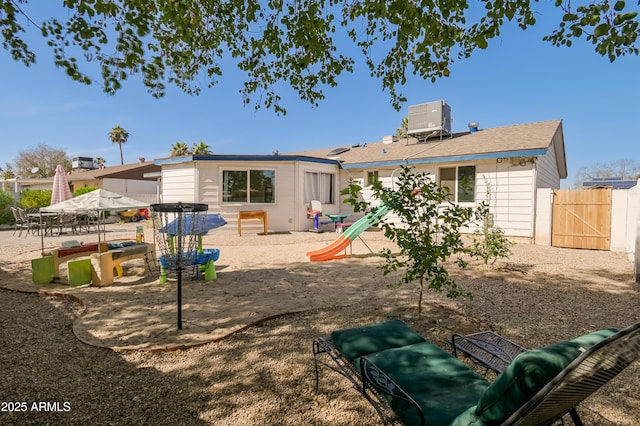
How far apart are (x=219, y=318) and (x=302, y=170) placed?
10.7 m

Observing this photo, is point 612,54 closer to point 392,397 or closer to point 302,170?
point 392,397

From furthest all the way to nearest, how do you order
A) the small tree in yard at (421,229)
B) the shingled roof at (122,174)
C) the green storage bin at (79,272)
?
the shingled roof at (122,174) < the green storage bin at (79,272) < the small tree in yard at (421,229)

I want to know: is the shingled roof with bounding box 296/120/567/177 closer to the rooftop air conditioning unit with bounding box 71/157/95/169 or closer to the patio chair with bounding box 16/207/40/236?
the patio chair with bounding box 16/207/40/236

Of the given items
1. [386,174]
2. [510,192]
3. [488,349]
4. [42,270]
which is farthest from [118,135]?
[488,349]

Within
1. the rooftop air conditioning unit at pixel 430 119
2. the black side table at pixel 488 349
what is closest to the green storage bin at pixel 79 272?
the black side table at pixel 488 349

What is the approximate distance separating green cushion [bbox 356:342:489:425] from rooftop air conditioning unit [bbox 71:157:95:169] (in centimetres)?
4331

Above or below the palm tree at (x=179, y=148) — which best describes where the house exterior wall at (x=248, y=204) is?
below

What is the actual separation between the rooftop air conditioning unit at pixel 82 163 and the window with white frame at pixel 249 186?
31325 mm

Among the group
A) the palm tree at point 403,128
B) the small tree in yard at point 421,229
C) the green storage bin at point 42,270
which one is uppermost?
the palm tree at point 403,128

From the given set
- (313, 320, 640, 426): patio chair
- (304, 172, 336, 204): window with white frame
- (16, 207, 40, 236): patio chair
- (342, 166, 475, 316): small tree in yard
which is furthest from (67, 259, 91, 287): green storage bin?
(16, 207, 40, 236): patio chair

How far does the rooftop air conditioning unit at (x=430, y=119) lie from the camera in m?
15.9

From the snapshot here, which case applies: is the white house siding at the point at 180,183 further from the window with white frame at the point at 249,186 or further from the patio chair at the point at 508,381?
the patio chair at the point at 508,381

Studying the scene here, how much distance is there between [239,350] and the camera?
3.69 m

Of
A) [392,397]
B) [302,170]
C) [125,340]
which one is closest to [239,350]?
[125,340]
